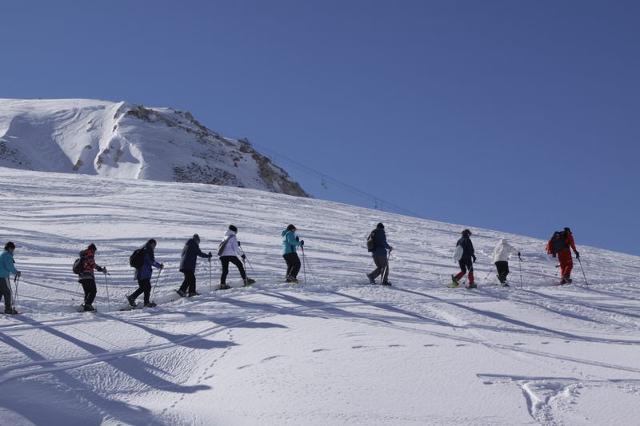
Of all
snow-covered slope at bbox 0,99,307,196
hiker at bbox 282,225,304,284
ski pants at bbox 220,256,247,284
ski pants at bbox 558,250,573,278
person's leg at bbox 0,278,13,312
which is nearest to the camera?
person's leg at bbox 0,278,13,312

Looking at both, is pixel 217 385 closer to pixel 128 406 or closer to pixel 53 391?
pixel 128 406

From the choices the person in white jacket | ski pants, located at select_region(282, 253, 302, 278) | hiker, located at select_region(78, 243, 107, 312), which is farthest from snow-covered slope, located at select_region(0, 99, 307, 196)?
hiker, located at select_region(78, 243, 107, 312)

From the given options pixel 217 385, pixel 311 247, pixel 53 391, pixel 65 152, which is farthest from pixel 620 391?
pixel 65 152

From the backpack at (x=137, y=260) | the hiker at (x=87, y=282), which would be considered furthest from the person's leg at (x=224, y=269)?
the hiker at (x=87, y=282)

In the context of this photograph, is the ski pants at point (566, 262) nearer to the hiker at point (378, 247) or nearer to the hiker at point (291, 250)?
the hiker at point (378, 247)

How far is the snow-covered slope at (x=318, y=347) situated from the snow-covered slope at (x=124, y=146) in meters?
52.4

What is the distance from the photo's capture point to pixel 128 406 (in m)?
8.38

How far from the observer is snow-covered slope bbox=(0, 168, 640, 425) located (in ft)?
26.2

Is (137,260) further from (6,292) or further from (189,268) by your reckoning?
(6,292)

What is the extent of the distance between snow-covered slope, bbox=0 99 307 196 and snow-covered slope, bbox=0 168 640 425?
172 feet

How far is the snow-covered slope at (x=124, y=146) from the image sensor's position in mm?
73188

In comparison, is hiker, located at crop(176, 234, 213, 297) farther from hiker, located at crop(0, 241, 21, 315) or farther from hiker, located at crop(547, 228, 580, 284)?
hiker, located at crop(547, 228, 580, 284)

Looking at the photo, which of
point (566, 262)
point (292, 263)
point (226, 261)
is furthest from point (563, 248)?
point (226, 261)

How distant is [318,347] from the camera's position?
1054 cm
